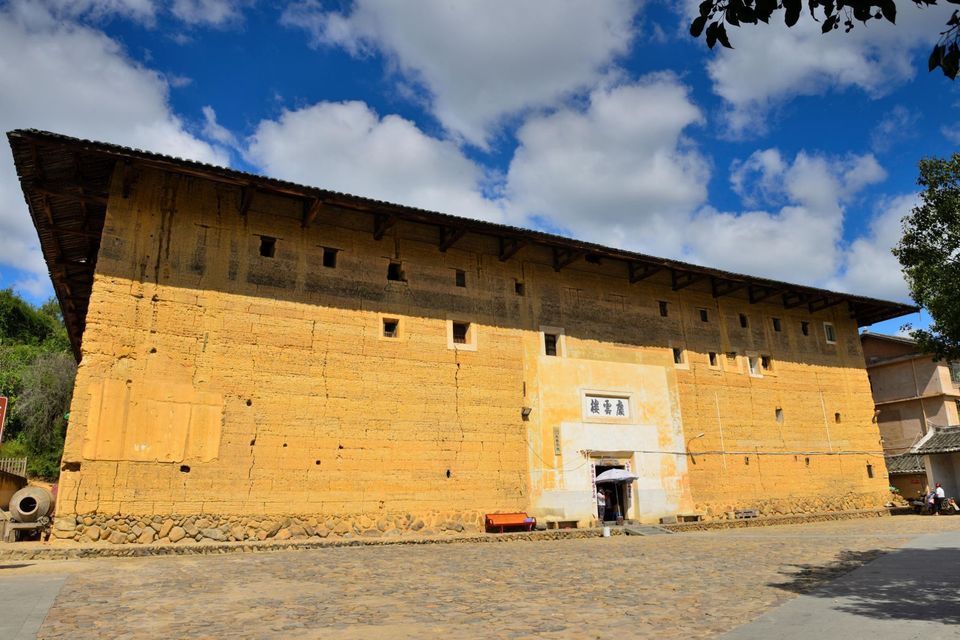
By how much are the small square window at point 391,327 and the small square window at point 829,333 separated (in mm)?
17580

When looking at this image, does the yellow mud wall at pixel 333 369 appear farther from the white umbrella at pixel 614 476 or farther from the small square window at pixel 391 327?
the white umbrella at pixel 614 476

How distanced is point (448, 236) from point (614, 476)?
26.0ft

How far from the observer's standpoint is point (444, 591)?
291 inches

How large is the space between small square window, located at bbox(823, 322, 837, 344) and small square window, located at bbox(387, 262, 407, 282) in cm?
1737

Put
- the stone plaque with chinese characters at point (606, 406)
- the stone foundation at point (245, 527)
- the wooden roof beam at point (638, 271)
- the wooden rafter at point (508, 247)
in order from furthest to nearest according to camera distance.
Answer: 1. the wooden roof beam at point (638, 271)
2. the stone plaque with chinese characters at point (606, 406)
3. the wooden rafter at point (508, 247)
4. the stone foundation at point (245, 527)

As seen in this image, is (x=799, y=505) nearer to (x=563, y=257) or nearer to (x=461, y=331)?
(x=563, y=257)

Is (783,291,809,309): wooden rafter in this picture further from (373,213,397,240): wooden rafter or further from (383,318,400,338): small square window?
(373,213,397,240): wooden rafter

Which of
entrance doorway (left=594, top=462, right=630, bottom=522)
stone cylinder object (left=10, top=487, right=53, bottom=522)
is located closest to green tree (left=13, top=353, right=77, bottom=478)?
stone cylinder object (left=10, top=487, right=53, bottom=522)

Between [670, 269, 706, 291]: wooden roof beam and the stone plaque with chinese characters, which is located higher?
[670, 269, 706, 291]: wooden roof beam

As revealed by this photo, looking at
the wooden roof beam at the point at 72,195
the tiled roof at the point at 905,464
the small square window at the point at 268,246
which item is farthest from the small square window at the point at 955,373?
the wooden roof beam at the point at 72,195

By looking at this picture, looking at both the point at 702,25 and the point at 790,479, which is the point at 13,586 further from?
the point at 790,479

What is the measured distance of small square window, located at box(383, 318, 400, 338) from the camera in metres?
16.1

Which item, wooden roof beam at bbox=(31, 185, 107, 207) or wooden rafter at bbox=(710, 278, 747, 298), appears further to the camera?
wooden rafter at bbox=(710, 278, 747, 298)

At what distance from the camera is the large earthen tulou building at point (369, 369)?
13016 mm
